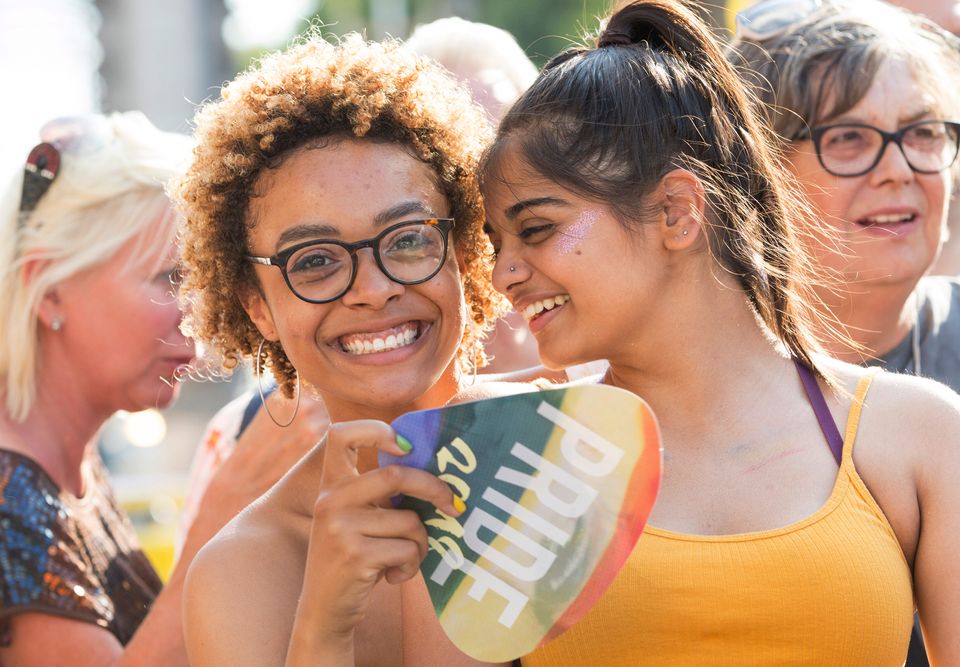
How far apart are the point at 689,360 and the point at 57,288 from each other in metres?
1.90

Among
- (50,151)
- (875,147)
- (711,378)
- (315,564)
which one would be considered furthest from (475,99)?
(315,564)

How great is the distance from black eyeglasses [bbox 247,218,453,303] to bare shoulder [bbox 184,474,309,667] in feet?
1.48

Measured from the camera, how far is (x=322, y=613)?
181 cm

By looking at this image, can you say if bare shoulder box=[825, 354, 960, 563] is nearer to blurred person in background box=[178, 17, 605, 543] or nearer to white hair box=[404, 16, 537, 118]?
blurred person in background box=[178, 17, 605, 543]

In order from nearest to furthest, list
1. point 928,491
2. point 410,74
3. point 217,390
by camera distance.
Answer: point 928,491 < point 410,74 < point 217,390

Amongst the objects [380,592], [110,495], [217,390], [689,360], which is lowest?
[217,390]

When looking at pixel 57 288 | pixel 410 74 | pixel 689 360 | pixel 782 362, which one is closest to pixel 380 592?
pixel 689 360

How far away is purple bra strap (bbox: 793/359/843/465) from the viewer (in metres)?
2.03

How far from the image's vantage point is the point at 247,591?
2.08 metres

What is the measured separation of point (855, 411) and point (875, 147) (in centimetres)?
101

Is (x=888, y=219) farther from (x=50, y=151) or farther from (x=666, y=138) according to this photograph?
(x=50, y=151)

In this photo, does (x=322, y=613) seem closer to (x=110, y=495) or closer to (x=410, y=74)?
(x=410, y=74)

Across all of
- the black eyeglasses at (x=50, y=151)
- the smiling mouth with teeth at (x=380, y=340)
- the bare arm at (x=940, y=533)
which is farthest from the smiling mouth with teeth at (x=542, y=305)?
the black eyeglasses at (x=50, y=151)

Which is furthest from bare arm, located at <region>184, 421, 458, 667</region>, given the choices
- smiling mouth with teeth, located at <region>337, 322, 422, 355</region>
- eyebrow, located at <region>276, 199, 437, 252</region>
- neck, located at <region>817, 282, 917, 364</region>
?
neck, located at <region>817, 282, 917, 364</region>
